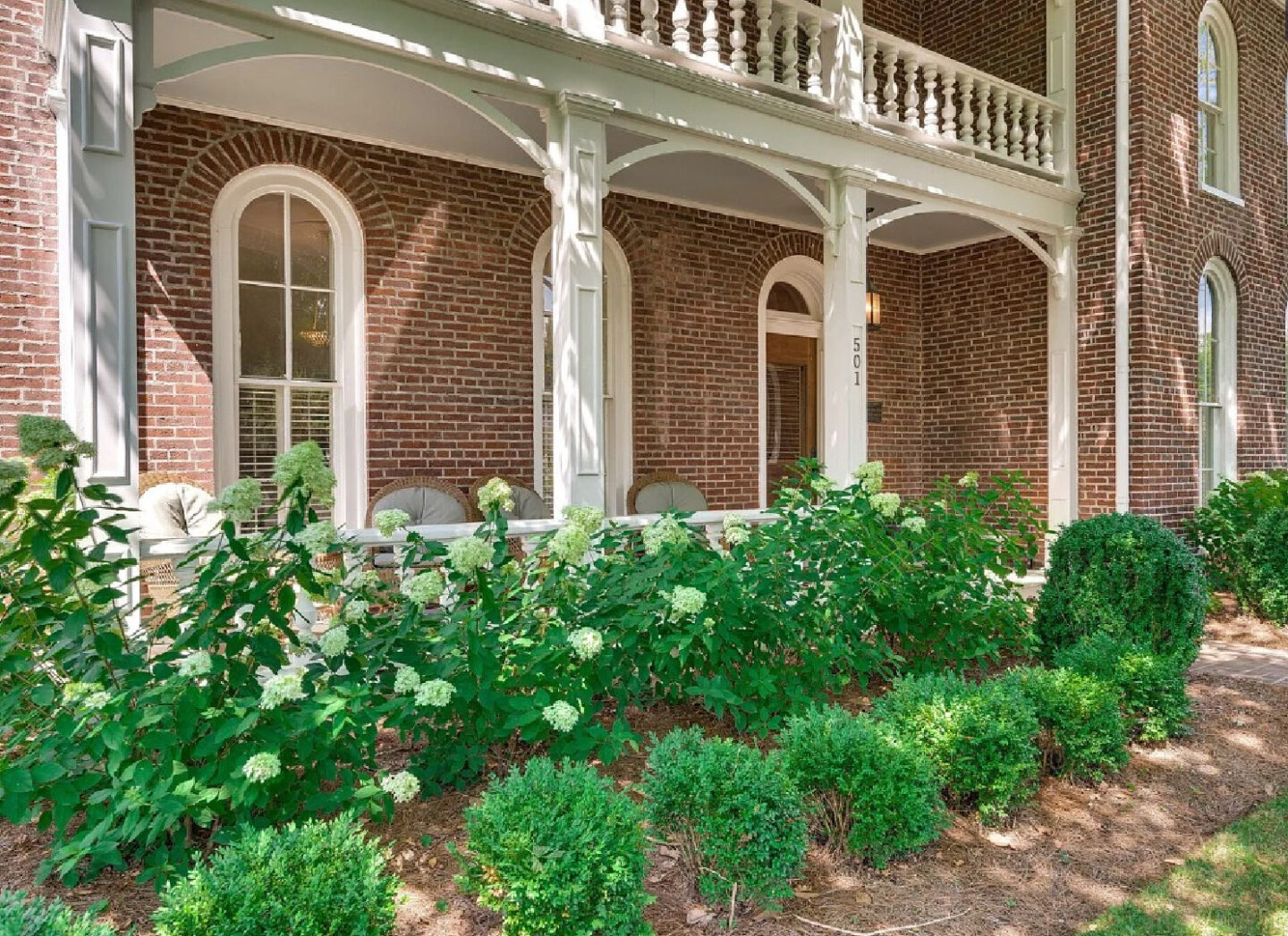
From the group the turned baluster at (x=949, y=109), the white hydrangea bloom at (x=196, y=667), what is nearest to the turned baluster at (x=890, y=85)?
the turned baluster at (x=949, y=109)

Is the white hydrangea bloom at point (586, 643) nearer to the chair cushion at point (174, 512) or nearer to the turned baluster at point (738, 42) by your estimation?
the chair cushion at point (174, 512)

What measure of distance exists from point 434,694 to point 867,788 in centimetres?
145

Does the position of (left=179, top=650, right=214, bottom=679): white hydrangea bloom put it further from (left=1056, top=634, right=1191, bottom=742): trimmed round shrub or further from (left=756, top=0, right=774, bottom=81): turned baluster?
(left=756, top=0, right=774, bottom=81): turned baluster

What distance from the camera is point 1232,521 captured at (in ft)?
28.0

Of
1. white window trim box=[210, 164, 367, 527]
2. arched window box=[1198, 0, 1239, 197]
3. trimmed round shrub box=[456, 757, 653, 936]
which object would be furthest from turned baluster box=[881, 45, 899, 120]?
trimmed round shrub box=[456, 757, 653, 936]

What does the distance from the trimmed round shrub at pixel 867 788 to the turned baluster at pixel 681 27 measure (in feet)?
16.4

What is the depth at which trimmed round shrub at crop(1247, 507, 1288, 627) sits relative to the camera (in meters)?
7.55

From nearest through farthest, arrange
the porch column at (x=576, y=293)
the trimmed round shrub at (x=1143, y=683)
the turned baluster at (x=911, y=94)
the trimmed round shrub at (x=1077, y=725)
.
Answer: the trimmed round shrub at (x=1077, y=725), the trimmed round shrub at (x=1143, y=683), the porch column at (x=576, y=293), the turned baluster at (x=911, y=94)

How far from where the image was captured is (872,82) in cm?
769

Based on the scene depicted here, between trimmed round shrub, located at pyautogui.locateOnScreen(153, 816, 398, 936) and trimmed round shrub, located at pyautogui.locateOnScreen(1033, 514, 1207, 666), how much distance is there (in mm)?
4174

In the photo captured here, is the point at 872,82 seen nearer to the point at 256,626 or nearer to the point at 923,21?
the point at 923,21

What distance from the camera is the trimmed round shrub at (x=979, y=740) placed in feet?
11.3

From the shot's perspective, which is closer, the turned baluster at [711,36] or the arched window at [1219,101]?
the turned baluster at [711,36]

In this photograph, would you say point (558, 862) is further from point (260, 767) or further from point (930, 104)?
point (930, 104)
